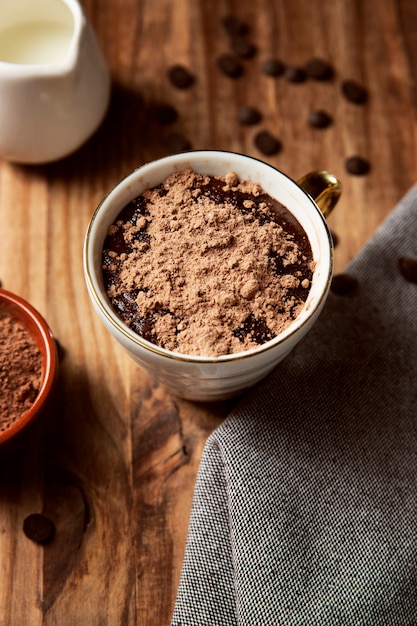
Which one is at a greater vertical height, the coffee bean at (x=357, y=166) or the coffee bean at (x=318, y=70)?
the coffee bean at (x=318, y=70)

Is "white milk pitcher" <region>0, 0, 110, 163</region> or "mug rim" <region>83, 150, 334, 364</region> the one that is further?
"white milk pitcher" <region>0, 0, 110, 163</region>

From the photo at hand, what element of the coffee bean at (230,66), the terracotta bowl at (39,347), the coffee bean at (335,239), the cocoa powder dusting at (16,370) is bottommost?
the cocoa powder dusting at (16,370)

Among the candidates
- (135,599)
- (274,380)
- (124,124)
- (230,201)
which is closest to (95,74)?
(124,124)

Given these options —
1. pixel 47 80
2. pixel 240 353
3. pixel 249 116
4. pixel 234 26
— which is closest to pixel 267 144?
pixel 249 116

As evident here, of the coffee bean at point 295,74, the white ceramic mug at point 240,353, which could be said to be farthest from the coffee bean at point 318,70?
the white ceramic mug at point 240,353

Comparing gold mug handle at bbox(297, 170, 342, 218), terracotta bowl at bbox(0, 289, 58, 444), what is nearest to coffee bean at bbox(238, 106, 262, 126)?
gold mug handle at bbox(297, 170, 342, 218)

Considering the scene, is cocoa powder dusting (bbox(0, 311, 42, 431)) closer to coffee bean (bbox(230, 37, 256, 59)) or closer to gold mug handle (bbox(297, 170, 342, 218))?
gold mug handle (bbox(297, 170, 342, 218))

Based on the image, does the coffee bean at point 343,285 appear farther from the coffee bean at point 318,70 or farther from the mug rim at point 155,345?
the coffee bean at point 318,70

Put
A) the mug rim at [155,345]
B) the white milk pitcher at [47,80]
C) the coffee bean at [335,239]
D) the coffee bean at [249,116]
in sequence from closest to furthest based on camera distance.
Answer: the mug rim at [155,345]
the white milk pitcher at [47,80]
the coffee bean at [335,239]
the coffee bean at [249,116]
